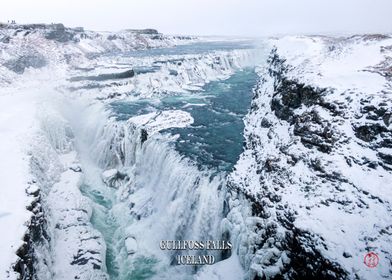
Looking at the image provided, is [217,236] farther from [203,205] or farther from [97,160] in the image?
[97,160]

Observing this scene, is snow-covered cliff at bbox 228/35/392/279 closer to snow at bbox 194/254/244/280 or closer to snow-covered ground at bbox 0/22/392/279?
snow-covered ground at bbox 0/22/392/279

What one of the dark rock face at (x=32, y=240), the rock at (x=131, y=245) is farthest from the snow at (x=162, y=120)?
the dark rock face at (x=32, y=240)

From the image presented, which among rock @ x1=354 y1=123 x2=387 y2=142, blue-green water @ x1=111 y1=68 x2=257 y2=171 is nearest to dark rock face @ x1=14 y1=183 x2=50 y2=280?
blue-green water @ x1=111 y1=68 x2=257 y2=171

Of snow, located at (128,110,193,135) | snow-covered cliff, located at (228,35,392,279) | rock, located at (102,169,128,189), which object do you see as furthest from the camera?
snow, located at (128,110,193,135)

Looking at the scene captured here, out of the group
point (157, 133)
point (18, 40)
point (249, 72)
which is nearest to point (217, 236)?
point (157, 133)

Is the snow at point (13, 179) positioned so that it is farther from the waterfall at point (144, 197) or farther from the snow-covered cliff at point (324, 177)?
the snow-covered cliff at point (324, 177)

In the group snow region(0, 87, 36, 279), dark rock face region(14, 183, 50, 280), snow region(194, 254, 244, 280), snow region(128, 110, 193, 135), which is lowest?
snow region(194, 254, 244, 280)

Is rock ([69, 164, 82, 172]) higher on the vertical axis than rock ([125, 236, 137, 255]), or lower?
higher
